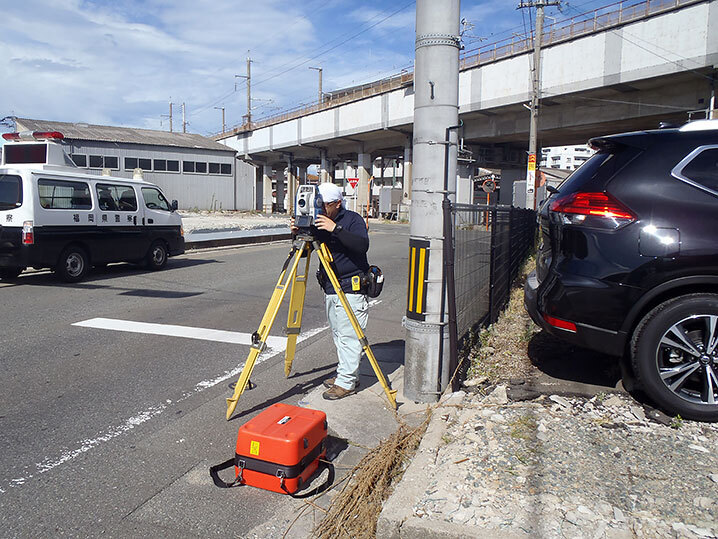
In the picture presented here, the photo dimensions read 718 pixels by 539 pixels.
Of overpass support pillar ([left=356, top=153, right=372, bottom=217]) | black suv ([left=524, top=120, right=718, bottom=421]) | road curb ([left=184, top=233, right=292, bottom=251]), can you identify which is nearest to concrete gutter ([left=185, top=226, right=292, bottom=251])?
road curb ([left=184, top=233, right=292, bottom=251])

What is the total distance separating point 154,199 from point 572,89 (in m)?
23.5

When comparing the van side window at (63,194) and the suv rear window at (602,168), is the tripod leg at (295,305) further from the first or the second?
the van side window at (63,194)

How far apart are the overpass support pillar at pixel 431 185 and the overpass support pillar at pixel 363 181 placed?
45.1 m

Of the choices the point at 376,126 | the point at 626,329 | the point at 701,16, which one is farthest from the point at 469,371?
the point at 376,126

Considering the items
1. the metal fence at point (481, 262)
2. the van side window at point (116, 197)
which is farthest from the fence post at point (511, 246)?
the van side window at point (116, 197)

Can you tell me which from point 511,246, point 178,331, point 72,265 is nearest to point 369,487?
point 178,331

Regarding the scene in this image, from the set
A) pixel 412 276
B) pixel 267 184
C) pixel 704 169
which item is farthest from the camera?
pixel 267 184

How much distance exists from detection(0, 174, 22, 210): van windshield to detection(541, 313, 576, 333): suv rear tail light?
948 cm

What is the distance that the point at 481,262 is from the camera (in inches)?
244

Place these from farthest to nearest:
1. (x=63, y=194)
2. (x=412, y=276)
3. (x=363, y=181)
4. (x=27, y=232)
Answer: (x=363, y=181)
(x=63, y=194)
(x=27, y=232)
(x=412, y=276)

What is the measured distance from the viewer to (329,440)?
3.97 metres

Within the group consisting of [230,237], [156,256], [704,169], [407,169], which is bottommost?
[156,256]

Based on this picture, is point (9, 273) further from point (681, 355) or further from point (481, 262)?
point (681, 355)

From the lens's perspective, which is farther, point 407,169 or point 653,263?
point 407,169
